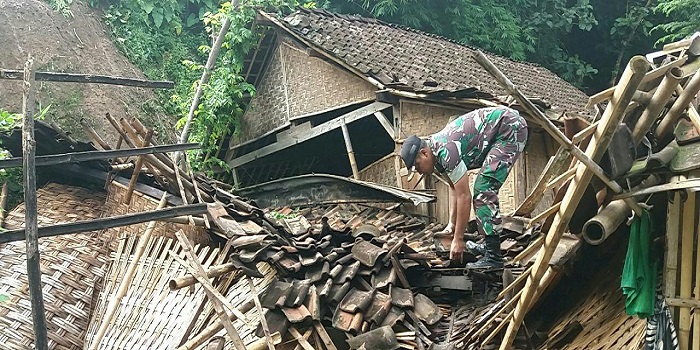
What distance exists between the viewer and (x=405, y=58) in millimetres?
9555

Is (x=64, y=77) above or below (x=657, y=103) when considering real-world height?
below

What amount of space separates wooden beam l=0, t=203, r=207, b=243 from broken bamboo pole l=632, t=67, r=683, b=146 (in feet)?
11.0

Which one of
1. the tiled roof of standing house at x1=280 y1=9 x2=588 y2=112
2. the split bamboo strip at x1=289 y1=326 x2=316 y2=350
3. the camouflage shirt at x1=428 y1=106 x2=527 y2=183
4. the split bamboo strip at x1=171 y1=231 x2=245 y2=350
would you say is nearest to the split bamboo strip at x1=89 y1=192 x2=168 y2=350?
the split bamboo strip at x1=171 y1=231 x2=245 y2=350

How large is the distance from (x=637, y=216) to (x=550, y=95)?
26.4 ft

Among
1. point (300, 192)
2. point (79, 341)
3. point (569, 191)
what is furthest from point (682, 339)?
point (300, 192)

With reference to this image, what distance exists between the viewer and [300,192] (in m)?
8.75

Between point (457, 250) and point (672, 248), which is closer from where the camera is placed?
point (672, 248)

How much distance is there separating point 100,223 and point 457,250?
9.40 feet

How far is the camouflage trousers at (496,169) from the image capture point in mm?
5074

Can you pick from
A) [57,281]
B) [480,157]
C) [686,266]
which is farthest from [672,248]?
[57,281]

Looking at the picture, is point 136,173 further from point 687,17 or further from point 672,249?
point 687,17

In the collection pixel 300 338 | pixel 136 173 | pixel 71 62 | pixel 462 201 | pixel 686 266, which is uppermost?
pixel 686 266

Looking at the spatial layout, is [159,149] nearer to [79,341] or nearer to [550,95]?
[79,341]

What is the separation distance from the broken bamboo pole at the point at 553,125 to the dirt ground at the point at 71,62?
375 inches
